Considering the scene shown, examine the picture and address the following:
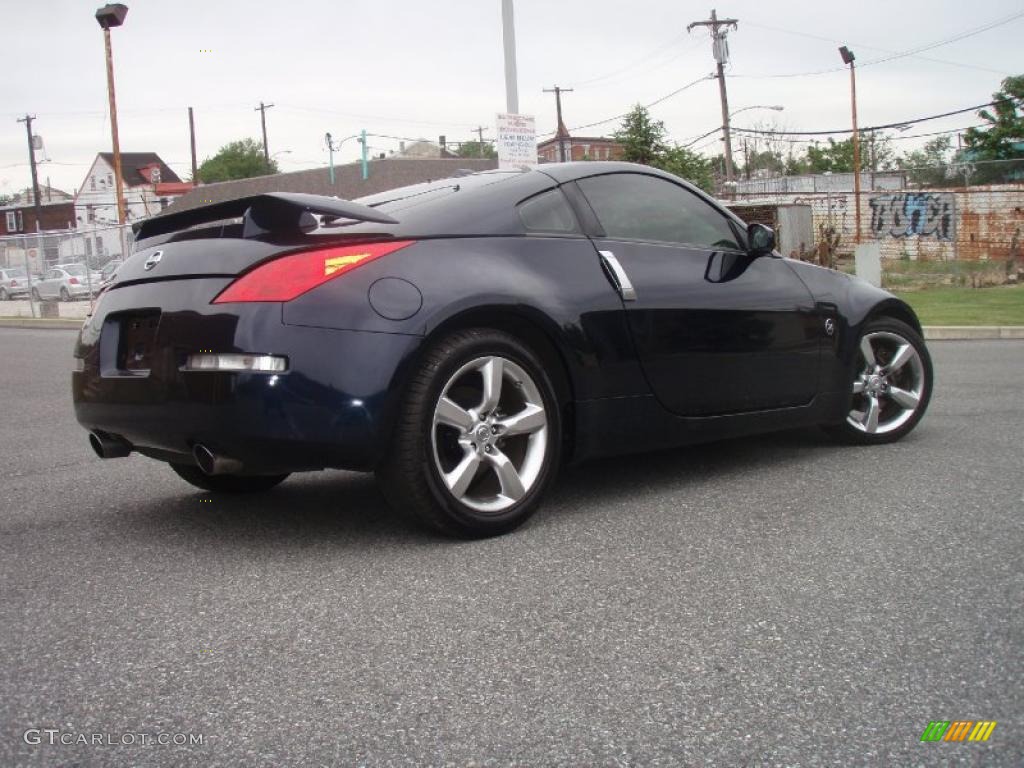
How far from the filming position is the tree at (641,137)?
110ft

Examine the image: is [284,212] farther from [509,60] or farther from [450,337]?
[509,60]

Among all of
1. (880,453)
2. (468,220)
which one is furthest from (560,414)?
(880,453)

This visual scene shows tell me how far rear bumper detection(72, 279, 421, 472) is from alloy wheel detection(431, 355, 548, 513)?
260 millimetres

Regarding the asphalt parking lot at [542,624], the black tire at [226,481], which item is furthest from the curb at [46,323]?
the asphalt parking lot at [542,624]

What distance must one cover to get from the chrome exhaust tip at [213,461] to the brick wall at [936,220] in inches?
1119

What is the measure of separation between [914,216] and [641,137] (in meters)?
8.82

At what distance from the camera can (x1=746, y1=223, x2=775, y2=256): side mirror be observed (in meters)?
4.92

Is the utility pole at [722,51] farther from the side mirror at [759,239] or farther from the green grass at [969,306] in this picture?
the side mirror at [759,239]

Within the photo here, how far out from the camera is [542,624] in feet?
9.59

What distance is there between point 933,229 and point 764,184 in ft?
82.5

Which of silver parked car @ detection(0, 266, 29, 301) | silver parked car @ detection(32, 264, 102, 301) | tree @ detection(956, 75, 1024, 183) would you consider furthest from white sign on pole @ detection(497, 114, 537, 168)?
tree @ detection(956, 75, 1024, 183)

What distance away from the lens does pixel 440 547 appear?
3.75 metres

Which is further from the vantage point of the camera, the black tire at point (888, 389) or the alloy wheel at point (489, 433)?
the black tire at point (888, 389)

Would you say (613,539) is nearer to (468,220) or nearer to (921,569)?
(921,569)
